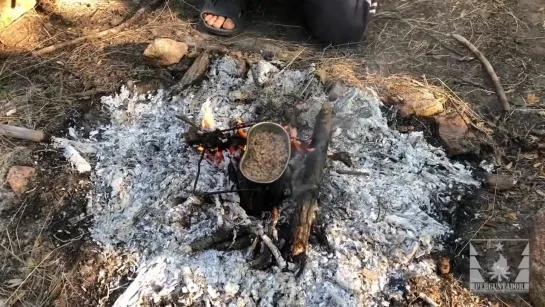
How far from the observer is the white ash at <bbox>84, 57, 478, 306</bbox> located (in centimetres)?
204

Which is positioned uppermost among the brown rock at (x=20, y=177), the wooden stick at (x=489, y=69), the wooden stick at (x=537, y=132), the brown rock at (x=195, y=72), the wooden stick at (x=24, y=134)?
the wooden stick at (x=489, y=69)

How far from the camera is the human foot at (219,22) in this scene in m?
3.16

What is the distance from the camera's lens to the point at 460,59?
A: 121 inches

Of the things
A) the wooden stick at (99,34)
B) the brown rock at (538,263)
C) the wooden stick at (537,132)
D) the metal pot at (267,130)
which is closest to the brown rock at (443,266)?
the brown rock at (538,263)

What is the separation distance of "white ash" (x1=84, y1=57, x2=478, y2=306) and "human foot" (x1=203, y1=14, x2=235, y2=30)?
0.40 metres

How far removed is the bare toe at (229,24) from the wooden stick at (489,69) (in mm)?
1498

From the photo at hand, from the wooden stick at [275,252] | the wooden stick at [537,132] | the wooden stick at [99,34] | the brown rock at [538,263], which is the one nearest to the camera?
the brown rock at [538,263]

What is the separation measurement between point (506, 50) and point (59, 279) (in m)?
2.97

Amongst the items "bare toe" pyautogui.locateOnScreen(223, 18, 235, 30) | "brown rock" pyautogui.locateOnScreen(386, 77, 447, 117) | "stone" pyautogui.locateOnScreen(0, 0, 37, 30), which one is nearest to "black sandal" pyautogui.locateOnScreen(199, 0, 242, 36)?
"bare toe" pyautogui.locateOnScreen(223, 18, 235, 30)

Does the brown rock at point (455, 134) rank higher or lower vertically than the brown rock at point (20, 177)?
higher

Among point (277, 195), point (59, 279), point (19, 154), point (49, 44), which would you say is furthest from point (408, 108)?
point (49, 44)

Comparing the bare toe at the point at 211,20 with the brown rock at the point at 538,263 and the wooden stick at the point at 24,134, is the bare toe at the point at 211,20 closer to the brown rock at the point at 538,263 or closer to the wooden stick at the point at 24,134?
the wooden stick at the point at 24,134

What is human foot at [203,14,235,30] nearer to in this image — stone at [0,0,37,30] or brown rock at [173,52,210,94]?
brown rock at [173,52,210,94]

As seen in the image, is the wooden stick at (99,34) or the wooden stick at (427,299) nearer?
the wooden stick at (427,299)
